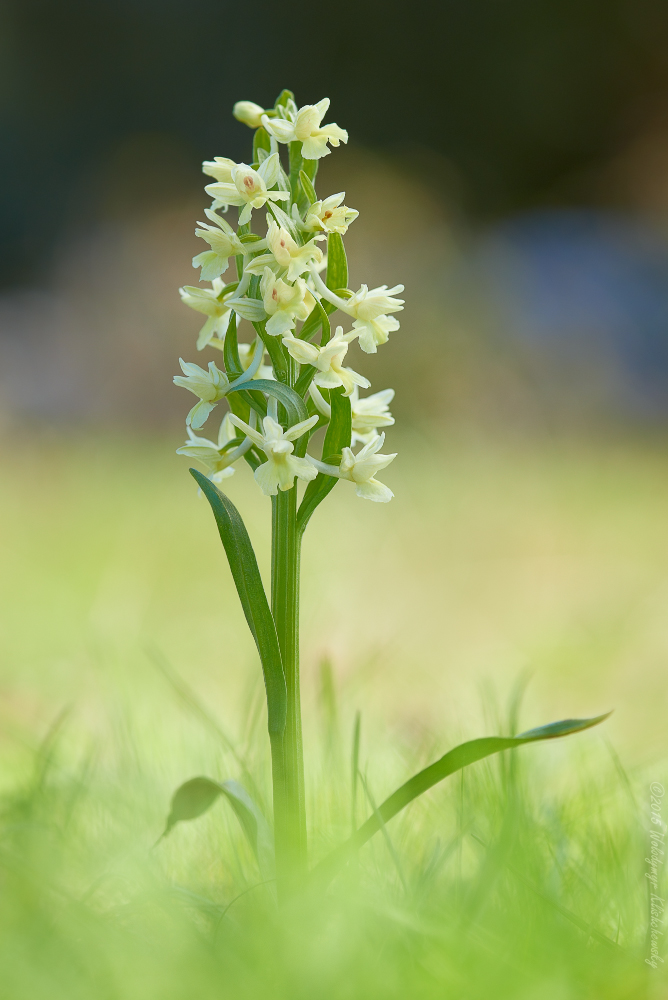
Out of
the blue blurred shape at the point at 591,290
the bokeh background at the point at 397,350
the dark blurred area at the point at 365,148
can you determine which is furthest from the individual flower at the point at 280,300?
the dark blurred area at the point at 365,148

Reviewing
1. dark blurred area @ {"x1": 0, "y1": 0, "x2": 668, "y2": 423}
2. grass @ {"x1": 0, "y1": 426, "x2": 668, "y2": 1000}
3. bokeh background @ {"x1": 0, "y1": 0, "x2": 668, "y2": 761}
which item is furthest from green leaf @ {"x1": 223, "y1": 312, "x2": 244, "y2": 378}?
dark blurred area @ {"x1": 0, "y1": 0, "x2": 668, "y2": 423}

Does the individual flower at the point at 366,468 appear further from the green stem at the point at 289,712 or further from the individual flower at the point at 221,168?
the individual flower at the point at 221,168

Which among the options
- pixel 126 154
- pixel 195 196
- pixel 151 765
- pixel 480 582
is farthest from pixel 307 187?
pixel 126 154

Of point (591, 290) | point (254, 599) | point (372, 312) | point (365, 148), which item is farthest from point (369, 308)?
point (365, 148)

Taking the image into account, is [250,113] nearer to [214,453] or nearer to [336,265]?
[336,265]

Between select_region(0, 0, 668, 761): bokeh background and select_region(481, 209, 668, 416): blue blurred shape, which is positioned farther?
select_region(481, 209, 668, 416): blue blurred shape

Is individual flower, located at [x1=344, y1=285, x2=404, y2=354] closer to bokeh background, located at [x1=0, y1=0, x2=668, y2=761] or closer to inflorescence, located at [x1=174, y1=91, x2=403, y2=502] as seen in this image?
inflorescence, located at [x1=174, y1=91, x2=403, y2=502]
